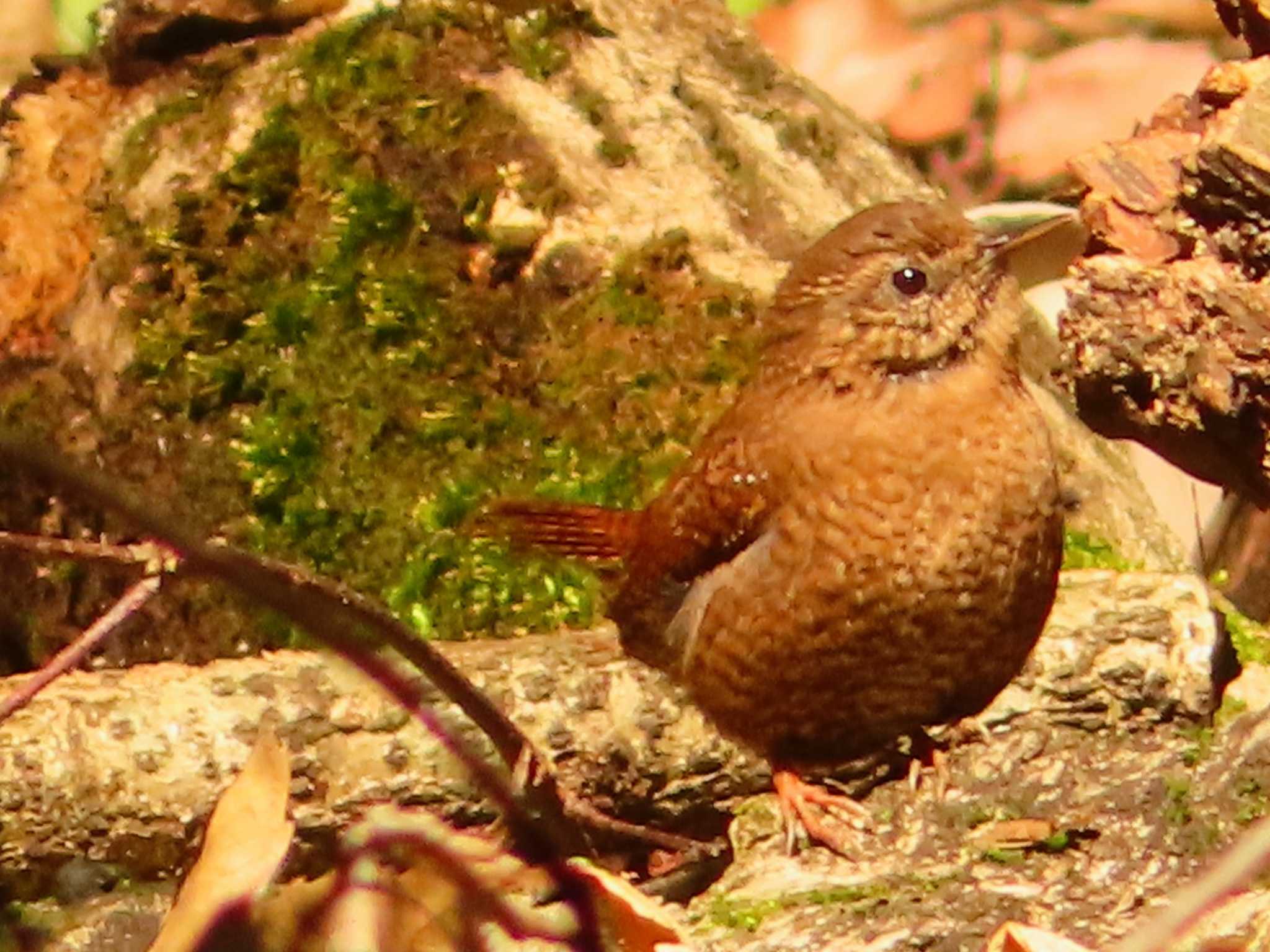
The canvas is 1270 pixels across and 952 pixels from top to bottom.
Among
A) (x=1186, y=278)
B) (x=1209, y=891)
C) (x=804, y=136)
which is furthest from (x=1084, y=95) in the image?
(x=1209, y=891)

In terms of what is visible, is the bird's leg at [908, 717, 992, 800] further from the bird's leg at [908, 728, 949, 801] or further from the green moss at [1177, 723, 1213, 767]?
the green moss at [1177, 723, 1213, 767]

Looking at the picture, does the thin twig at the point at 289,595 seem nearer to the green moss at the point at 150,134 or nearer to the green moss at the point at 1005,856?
the green moss at the point at 1005,856

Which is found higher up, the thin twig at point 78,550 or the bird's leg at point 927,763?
the thin twig at point 78,550

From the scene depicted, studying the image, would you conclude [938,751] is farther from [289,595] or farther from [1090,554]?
[289,595]

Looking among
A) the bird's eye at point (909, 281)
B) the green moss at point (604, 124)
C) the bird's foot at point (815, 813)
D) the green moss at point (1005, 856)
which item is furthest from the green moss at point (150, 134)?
the green moss at point (1005, 856)

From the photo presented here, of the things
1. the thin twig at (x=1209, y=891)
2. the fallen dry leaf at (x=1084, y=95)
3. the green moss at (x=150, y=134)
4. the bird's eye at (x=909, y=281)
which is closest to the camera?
the thin twig at (x=1209, y=891)

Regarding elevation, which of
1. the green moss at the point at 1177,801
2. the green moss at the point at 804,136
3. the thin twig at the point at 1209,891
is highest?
the green moss at the point at 804,136

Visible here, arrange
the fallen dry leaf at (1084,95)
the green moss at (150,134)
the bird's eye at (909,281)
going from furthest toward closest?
the fallen dry leaf at (1084,95)
the green moss at (150,134)
the bird's eye at (909,281)

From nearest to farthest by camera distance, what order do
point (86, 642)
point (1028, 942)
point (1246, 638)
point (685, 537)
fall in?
point (86, 642) → point (1028, 942) → point (685, 537) → point (1246, 638)
